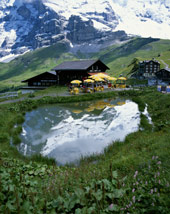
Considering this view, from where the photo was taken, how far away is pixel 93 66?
52219mm

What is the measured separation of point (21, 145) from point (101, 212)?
1142cm

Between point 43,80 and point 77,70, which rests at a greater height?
point 77,70

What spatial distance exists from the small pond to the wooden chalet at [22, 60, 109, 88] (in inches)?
1019

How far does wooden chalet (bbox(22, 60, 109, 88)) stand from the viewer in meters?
50.0

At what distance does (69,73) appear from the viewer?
52.7 metres

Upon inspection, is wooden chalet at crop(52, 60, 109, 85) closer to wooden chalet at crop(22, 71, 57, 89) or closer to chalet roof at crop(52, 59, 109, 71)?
chalet roof at crop(52, 59, 109, 71)

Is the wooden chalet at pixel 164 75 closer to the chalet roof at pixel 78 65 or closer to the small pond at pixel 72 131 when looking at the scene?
the chalet roof at pixel 78 65

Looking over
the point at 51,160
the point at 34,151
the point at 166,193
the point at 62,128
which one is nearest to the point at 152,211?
the point at 166,193

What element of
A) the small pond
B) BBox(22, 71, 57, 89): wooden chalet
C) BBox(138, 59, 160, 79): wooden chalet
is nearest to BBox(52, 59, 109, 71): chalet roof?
BBox(22, 71, 57, 89): wooden chalet

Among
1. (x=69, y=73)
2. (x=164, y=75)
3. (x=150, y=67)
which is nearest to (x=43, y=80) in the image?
(x=69, y=73)

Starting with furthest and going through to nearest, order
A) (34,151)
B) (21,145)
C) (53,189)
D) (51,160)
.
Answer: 1. (21,145)
2. (34,151)
3. (51,160)
4. (53,189)

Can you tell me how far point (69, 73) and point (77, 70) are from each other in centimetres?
327

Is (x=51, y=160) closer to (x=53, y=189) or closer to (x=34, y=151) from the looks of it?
(x=34, y=151)

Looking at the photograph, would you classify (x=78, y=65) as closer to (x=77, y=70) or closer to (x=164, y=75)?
(x=77, y=70)
